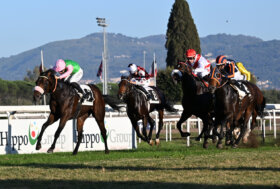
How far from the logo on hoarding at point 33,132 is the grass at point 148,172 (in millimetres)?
2318

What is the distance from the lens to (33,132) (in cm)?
1245

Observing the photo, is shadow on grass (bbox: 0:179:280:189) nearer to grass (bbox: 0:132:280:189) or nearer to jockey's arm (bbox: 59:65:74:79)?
grass (bbox: 0:132:280:189)

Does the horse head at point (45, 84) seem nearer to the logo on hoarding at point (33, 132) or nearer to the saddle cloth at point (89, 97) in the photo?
the saddle cloth at point (89, 97)

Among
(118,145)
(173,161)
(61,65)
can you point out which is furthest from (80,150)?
(173,161)

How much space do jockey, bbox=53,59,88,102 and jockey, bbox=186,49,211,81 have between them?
6.78 ft

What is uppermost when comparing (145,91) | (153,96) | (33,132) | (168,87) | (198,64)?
(168,87)

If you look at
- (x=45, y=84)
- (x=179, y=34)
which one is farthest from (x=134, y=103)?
(x=179, y=34)

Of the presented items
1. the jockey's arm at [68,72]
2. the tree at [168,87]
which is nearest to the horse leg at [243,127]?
the jockey's arm at [68,72]

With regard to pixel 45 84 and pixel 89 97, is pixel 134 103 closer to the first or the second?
pixel 89 97

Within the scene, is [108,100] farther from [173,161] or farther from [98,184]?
[98,184]

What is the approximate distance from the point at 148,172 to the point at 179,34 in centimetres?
4998

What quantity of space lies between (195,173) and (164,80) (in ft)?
143

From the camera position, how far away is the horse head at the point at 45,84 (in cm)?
1048

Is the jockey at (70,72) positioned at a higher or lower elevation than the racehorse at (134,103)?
higher
